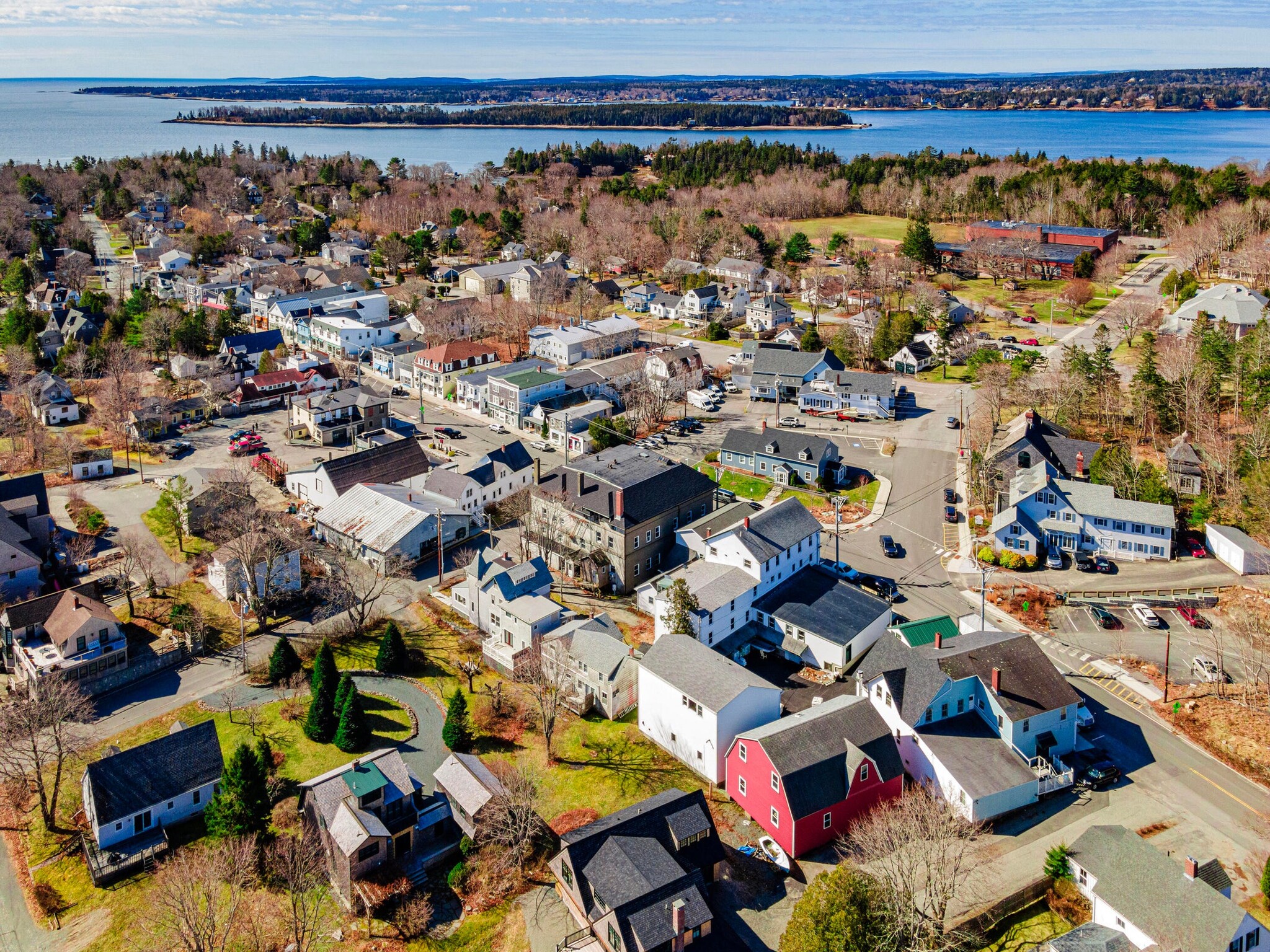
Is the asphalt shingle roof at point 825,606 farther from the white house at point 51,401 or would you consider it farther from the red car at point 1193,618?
the white house at point 51,401

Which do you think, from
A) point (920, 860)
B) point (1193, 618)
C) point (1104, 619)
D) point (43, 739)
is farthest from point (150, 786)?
point (1193, 618)

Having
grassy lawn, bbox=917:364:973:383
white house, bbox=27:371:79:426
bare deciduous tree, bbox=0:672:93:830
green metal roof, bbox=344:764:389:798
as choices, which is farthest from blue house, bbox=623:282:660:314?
green metal roof, bbox=344:764:389:798

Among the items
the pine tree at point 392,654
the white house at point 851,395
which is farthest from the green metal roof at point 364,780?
the white house at point 851,395

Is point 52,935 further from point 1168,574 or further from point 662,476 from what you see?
point 1168,574

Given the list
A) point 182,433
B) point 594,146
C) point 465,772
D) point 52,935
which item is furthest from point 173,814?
point 594,146

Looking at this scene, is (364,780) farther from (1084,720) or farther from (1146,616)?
(1146,616)

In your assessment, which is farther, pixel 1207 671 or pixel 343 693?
pixel 1207 671
